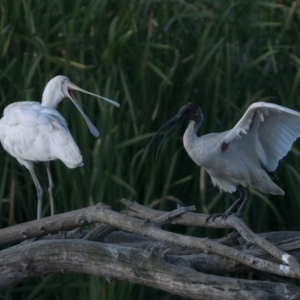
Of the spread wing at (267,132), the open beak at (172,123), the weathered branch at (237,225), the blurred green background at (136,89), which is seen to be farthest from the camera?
the blurred green background at (136,89)

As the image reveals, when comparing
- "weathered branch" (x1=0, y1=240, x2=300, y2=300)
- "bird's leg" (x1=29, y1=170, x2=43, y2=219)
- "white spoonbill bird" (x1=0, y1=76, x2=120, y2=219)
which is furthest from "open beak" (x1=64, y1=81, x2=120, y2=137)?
"weathered branch" (x1=0, y1=240, x2=300, y2=300)

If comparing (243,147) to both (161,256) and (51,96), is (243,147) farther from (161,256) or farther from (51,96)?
(161,256)

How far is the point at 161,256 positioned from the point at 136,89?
127cm

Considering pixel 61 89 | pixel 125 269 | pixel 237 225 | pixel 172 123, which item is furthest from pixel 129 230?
pixel 61 89

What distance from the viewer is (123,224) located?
7.52 feet

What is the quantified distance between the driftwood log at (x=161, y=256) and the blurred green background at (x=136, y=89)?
0.62m

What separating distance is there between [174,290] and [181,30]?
174 cm

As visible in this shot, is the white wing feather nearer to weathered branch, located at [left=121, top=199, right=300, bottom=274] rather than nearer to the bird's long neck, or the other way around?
the bird's long neck

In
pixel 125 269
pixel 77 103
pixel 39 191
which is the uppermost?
pixel 77 103

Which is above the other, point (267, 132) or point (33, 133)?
point (267, 132)

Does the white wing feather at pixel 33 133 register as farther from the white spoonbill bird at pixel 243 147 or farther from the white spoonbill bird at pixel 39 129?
the white spoonbill bird at pixel 243 147

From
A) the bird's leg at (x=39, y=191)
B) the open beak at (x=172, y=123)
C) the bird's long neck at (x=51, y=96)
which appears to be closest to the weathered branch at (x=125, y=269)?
the bird's leg at (x=39, y=191)

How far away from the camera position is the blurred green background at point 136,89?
3160 millimetres

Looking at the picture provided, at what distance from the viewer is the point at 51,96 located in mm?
3281
